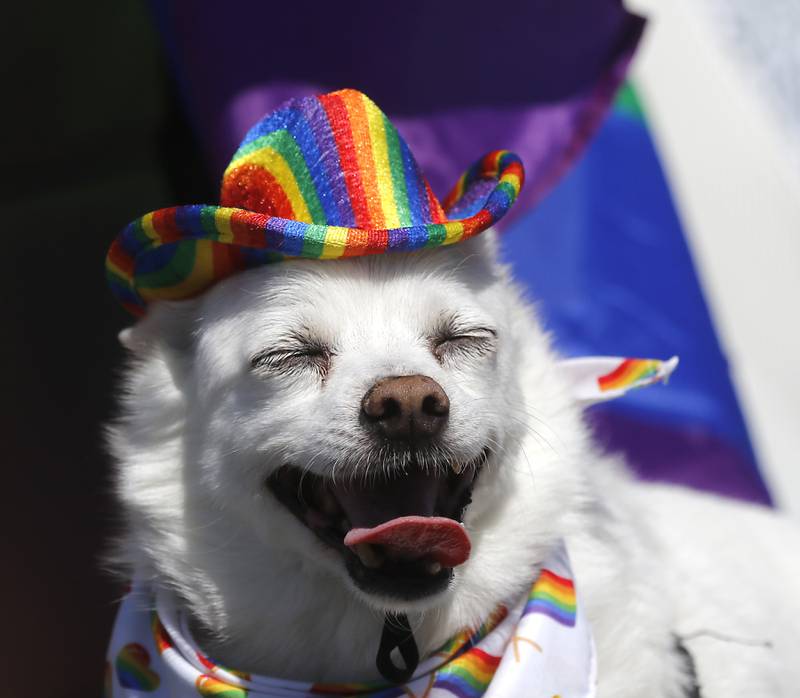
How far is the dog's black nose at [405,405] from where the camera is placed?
156 cm

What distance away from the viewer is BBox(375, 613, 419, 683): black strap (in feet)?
5.80

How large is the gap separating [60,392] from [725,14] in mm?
4127

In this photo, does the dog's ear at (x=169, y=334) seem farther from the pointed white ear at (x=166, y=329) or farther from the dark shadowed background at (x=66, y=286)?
the dark shadowed background at (x=66, y=286)

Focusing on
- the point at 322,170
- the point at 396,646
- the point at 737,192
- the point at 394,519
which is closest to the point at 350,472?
the point at 394,519

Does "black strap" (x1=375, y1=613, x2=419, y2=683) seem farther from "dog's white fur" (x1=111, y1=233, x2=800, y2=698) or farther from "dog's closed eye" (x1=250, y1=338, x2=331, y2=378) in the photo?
"dog's closed eye" (x1=250, y1=338, x2=331, y2=378)

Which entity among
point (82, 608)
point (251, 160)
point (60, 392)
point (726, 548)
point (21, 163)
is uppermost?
point (21, 163)

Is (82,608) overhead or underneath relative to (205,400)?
underneath

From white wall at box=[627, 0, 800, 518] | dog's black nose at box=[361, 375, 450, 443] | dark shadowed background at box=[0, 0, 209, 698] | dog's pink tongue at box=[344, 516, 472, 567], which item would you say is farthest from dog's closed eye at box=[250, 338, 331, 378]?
white wall at box=[627, 0, 800, 518]

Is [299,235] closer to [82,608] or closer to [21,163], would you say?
[82,608]

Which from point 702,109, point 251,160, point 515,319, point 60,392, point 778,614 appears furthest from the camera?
point 702,109

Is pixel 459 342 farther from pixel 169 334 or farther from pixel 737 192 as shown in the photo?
pixel 737 192

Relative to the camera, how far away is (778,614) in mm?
2430

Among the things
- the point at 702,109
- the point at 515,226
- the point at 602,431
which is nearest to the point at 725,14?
the point at 702,109

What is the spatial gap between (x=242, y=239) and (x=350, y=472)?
45 centimetres
